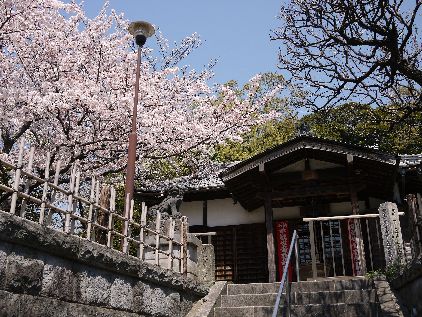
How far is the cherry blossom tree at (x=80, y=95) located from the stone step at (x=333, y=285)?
738 cm

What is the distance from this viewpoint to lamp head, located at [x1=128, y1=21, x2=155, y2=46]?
11156 millimetres

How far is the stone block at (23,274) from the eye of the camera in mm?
4598

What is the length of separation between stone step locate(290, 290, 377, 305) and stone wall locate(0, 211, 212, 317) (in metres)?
2.53

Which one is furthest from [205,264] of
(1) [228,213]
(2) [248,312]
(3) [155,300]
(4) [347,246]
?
(4) [347,246]

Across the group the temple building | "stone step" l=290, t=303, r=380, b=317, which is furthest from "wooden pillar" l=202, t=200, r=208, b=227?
"stone step" l=290, t=303, r=380, b=317

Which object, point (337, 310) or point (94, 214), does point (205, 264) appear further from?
point (94, 214)

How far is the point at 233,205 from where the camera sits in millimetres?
15266

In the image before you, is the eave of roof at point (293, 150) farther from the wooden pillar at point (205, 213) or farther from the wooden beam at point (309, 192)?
the wooden pillar at point (205, 213)

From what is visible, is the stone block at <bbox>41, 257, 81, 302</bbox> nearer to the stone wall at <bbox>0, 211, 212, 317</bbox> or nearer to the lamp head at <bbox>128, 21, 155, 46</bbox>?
the stone wall at <bbox>0, 211, 212, 317</bbox>

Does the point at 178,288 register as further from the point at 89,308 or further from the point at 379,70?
the point at 379,70

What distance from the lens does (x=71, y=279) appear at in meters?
5.61

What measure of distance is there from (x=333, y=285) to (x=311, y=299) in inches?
28.2

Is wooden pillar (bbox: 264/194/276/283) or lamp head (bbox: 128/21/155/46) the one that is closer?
lamp head (bbox: 128/21/155/46)

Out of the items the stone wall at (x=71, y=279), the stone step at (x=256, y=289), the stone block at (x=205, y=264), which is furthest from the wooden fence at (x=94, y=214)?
the stone step at (x=256, y=289)
